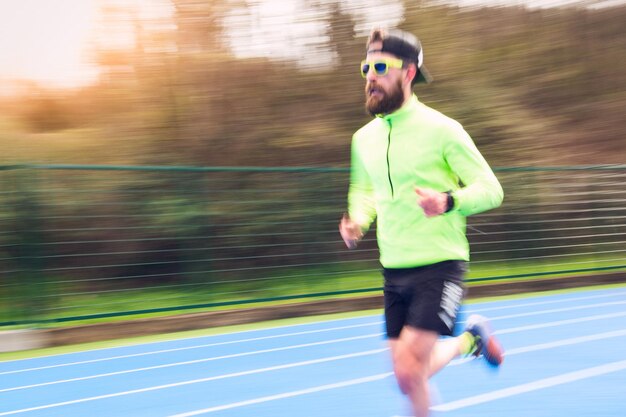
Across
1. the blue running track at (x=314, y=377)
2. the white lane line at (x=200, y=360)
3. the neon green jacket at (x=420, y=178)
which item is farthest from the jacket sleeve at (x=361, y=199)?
the white lane line at (x=200, y=360)

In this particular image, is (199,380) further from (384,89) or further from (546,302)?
(546,302)

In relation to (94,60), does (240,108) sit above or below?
below

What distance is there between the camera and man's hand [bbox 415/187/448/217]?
3.57 meters

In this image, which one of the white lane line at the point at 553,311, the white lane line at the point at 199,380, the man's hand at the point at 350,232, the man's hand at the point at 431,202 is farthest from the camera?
the white lane line at the point at 553,311

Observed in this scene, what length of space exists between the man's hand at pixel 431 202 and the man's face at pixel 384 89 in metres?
0.57

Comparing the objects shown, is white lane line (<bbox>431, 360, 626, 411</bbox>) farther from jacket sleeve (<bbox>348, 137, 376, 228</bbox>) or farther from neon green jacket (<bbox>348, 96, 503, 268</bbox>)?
neon green jacket (<bbox>348, 96, 503, 268</bbox>)

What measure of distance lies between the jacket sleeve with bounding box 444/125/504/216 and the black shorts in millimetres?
367

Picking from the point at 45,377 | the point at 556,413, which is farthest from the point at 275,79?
the point at 556,413

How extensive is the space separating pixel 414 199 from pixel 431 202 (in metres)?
0.39

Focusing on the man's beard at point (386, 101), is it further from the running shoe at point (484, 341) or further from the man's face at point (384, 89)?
the running shoe at point (484, 341)

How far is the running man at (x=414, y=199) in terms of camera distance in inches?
153

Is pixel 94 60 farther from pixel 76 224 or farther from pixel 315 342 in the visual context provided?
pixel 315 342

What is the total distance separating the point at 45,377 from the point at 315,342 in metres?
2.71

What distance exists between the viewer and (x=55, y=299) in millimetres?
8938
